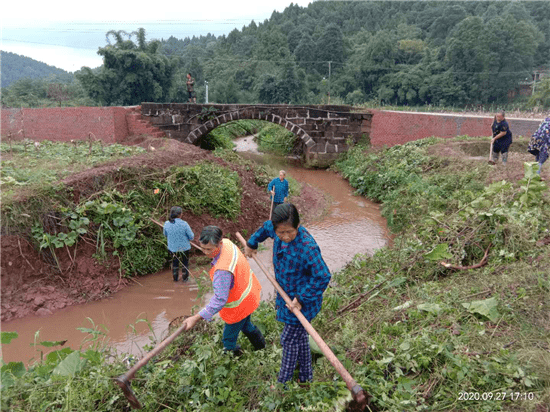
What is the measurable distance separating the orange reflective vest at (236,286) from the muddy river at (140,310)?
1.07 metres

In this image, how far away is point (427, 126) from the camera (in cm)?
1283

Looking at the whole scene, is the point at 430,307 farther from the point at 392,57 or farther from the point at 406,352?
the point at 392,57

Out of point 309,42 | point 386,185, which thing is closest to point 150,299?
point 386,185

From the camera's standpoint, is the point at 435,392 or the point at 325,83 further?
the point at 325,83

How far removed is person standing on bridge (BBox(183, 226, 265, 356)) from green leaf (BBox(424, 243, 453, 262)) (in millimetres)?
2465

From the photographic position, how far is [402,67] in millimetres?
43438

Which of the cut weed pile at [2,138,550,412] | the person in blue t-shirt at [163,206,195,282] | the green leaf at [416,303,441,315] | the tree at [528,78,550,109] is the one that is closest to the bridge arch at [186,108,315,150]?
the person in blue t-shirt at [163,206,195,282]

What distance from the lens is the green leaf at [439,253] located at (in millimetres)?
4316

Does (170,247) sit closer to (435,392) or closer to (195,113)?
(435,392)

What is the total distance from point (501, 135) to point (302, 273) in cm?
702

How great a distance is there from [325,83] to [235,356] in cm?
4827

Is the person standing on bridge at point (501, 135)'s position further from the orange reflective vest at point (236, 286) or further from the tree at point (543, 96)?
the tree at point (543, 96)

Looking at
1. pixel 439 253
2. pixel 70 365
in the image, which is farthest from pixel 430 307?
pixel 70 365

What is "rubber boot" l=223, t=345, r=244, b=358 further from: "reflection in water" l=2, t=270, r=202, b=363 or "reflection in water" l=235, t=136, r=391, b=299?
"reflection in water" l=235, t=136, r=391, b=299
